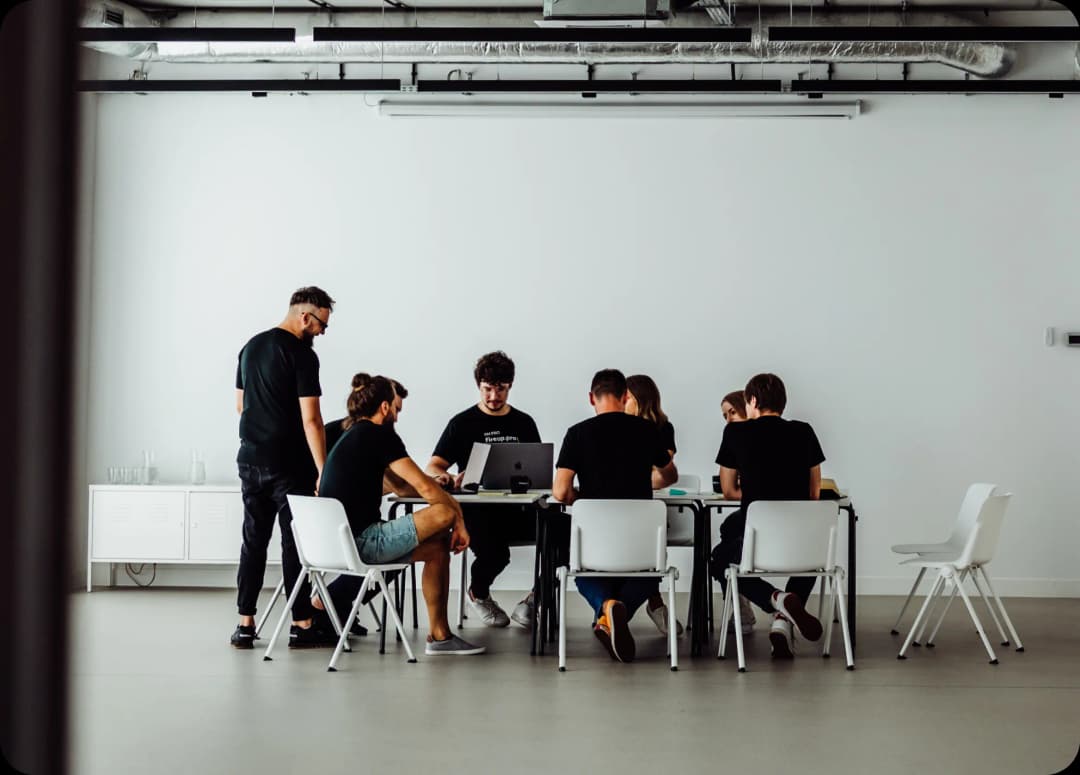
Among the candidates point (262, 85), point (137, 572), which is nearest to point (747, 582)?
point (262, 85)

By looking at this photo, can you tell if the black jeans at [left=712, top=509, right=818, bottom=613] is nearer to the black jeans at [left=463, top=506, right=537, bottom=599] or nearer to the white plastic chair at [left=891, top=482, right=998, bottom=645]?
the white plastic chair at [left=891, top=482, right=998, bottom=645]

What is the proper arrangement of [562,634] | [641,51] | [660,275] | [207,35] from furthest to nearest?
[660,275]
[641,51]
[207,35]
[562,634]

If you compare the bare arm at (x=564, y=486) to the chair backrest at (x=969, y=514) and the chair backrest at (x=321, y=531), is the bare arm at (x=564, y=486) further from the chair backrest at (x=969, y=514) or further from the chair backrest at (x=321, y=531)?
the chair backrest at (x=969, y=514)

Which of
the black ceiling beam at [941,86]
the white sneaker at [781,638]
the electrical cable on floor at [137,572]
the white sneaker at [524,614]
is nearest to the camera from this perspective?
the white sneaker at [781,638]

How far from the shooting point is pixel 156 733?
13.8 feet

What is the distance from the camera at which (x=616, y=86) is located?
8016 mm

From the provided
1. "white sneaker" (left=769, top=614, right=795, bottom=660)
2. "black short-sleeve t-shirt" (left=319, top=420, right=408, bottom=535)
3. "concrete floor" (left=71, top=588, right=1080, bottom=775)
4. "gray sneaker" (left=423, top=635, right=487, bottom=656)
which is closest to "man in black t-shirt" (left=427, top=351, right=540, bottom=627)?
"concrete floor" (left=71, top=588, right=1080, bottom=775)

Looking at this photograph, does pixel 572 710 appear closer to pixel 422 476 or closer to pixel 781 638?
pixel 422 476

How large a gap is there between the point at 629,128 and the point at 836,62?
4.95 ft

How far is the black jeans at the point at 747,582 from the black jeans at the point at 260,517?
6.84 feet

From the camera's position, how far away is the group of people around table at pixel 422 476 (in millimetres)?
5609

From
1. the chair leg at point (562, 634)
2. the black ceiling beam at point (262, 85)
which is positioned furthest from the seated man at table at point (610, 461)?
the black ceiling beam at point (262, 85)

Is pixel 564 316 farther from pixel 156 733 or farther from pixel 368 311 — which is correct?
pixel 156 733

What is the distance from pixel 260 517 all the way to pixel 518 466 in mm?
1344
